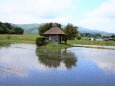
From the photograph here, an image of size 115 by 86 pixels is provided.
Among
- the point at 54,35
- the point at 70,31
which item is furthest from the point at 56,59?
the point at 70,31

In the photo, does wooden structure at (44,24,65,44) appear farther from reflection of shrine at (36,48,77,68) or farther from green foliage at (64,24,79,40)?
reflection of shrine at (36,48,77,68)

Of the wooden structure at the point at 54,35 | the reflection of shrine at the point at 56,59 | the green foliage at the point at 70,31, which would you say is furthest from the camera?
the green foliage at the point at 70,31

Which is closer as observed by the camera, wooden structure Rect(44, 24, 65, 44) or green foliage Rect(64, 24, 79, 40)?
wooden structure Rect(44, 24, 65, 44)

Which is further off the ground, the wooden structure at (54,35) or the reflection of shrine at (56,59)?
the wooden structure at (54,35)

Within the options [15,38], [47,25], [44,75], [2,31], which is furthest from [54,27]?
[2,31]

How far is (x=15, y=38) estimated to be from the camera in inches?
3688

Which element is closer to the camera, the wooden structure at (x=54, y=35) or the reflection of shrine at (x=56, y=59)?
the reflection of shrine at (x=56, y=59)

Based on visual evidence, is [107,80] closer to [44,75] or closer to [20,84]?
[44,75]

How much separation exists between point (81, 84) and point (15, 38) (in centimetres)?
8025

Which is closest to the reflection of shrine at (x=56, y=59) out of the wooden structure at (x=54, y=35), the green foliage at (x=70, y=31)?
the wooden structure at (x=54, y=35)

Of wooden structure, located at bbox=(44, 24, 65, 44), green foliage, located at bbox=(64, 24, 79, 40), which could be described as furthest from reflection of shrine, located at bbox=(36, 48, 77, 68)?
green foliage, located at bbox=(64, 24, 79, 40)

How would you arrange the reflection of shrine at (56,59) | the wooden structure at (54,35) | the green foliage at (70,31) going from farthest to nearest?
the green foliage at (70,31) → the wooden structure at (54,35) → the reflection of shrine at (56,59)

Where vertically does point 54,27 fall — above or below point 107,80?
above

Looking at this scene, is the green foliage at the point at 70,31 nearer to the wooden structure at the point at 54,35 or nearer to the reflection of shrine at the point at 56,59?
the wooden structure at the point at 54,35
